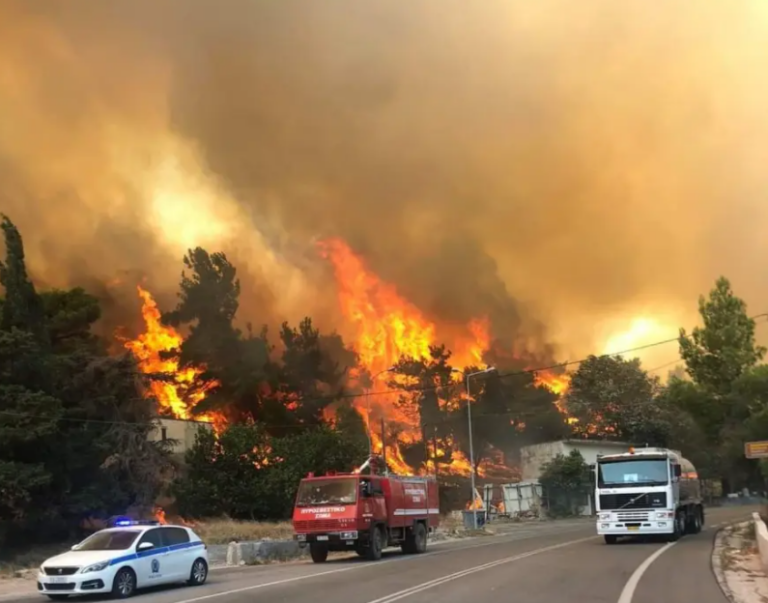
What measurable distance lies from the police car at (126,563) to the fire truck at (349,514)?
15.2 feet

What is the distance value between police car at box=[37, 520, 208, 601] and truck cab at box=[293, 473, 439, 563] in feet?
15.2

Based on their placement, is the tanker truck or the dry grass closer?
the tanker truck

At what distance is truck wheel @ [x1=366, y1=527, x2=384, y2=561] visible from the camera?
67.1 ft

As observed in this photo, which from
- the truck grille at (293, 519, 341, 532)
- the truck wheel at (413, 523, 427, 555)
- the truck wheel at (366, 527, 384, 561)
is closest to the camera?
the truck grille at (293, 519, 341, 532)

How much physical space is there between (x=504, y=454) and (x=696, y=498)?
1461 inches

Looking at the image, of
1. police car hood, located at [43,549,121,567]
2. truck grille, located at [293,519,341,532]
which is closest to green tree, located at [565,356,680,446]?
truck grille, located at [293,519,341,532]

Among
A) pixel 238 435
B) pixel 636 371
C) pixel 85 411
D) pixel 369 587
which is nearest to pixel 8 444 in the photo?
pixel 85 411

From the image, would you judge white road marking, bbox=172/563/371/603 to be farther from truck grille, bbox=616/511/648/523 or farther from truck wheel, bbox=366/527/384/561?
truck grille, bbox=616/511/648/523

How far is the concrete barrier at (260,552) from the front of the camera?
21203 millimetres

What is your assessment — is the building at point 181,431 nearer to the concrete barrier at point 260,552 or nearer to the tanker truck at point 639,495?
the concrete barrier at point 260,552

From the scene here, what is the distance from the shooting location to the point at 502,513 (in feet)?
174

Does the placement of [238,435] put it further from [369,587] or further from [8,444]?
[369,587]

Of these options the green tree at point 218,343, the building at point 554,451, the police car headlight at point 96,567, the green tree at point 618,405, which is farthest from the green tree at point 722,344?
the police car headlight at point 96,567

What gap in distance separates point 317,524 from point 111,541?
700cm
